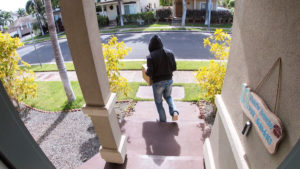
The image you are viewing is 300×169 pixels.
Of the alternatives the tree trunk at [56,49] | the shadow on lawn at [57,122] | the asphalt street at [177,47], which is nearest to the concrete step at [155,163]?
the shadow on lawn at [57,122]

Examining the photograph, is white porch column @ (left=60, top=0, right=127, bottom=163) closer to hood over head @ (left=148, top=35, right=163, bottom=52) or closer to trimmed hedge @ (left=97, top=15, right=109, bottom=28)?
hood over head @ (left=148, top=35, right=163, bottom=52)

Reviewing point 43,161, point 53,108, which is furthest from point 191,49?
point 43,161

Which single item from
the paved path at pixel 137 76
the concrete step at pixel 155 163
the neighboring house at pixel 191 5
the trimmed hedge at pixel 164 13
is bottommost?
the concrete step at pixel 155 163

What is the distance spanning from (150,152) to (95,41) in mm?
2257

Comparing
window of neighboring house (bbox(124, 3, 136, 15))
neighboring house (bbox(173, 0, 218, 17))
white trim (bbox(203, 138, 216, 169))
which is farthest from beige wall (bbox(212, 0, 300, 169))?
window of neighboring house (bbox(124, 3, 136, 15))

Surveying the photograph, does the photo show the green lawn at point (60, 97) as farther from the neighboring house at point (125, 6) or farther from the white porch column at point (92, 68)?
the neighboring house at point (125, 6)

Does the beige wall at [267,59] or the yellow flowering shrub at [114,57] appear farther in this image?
the yellow flowering shrub at [114,57]

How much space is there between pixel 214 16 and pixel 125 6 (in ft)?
38.0

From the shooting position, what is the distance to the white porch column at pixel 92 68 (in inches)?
66.8

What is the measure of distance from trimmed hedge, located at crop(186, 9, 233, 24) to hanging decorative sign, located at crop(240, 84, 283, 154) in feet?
61.6

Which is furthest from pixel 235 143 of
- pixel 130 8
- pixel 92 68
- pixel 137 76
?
pixel 130 8

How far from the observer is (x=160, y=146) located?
3279mm

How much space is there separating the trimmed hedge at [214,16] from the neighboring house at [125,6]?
7.30 metres

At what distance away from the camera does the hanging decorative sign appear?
1.05 metres
